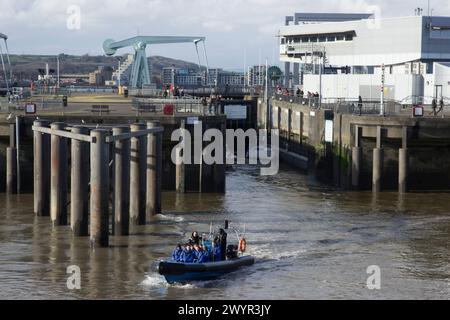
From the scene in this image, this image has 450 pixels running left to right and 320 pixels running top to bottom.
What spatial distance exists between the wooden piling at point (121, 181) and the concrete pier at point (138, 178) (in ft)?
8.84

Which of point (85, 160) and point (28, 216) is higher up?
point (85, 160)

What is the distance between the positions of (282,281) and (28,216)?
1790 cm

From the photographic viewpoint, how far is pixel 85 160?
44688mm

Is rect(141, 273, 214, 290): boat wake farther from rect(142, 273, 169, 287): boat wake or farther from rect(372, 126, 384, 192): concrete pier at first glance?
rect(372, 126, 384, 192): concrete pier

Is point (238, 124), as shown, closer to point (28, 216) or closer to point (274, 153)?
point (274, 153)

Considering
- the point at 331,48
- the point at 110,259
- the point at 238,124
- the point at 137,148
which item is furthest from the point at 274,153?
the point at 110,259

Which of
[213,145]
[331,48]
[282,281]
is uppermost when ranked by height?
[331,48]

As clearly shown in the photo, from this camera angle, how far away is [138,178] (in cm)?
4841

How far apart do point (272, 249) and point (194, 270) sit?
6.84 m

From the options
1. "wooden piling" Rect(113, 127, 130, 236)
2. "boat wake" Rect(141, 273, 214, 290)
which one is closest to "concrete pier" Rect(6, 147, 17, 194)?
"wooden piling" Rect(113, 127, 130, 236)

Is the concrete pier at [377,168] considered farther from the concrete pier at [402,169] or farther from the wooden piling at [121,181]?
the wooden piling at [121,181]

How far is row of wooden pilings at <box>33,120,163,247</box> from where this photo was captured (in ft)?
139

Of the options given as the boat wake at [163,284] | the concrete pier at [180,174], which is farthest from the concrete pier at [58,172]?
the concrete pier at [180,174]

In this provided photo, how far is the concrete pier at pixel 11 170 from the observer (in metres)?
57.5
